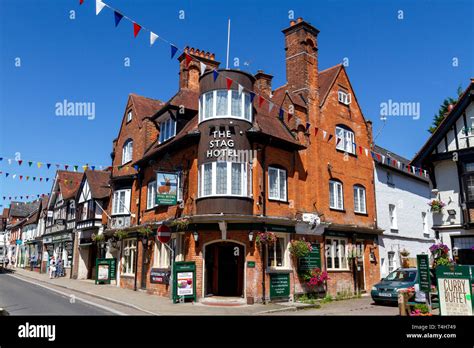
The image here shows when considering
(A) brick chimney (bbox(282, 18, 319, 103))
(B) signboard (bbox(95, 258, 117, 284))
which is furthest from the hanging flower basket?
(B) signboard (bbox(95, 258, 117, 284))

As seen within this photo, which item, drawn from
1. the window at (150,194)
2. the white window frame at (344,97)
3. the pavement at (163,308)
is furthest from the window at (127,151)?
the white window frame at (344,97)

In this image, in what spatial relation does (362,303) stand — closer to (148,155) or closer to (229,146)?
(229,146)

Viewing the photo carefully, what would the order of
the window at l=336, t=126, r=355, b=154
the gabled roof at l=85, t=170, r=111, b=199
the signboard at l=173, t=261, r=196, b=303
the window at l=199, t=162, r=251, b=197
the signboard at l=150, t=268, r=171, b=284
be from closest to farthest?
the signboard at l=173, t=261, r=196, b=303
the window at l=199, t=162, r=251, b=197
the signboard at l=150, t=268, r=171, b=284
the window at l=336, t=126, r=355, b=154
the gabled roof at l=85, t=170, r=111, b=199

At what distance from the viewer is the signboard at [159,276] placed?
19219 mm

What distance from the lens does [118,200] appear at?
25.5 meters

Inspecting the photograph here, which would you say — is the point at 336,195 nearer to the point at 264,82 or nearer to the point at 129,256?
the point at 264,82

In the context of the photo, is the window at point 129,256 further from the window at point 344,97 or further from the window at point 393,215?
the window at point 393,215

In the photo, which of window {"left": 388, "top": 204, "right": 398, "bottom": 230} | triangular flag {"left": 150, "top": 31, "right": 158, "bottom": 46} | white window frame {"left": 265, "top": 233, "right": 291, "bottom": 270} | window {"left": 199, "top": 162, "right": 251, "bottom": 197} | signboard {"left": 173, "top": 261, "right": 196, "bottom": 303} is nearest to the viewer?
triangular flag {"left": 150, "top": 31, "right": 158, "bottom": 46}

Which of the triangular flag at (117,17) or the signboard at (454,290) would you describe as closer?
the signboard at (454,290)

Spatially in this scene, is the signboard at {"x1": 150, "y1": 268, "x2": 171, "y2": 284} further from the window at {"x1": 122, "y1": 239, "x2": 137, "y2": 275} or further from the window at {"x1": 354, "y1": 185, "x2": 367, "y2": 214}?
the window at {"x1": 354, "y1": 185, "x2": 367, "y2": 214}

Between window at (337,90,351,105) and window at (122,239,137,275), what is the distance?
15.1 metres

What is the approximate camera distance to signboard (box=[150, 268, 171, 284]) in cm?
1922

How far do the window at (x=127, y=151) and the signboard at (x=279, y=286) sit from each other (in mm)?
13327

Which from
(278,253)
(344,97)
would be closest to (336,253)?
(278,253)
